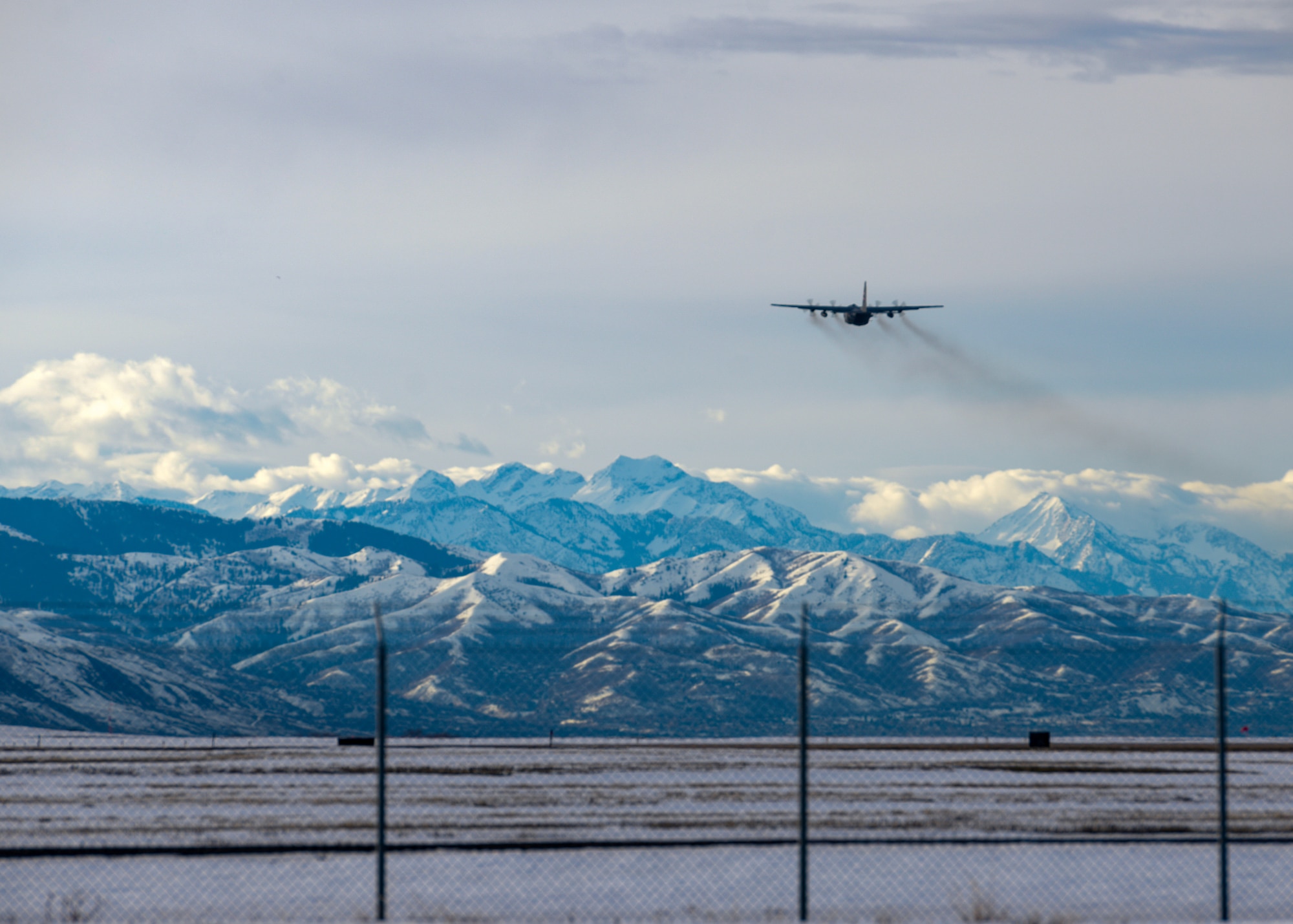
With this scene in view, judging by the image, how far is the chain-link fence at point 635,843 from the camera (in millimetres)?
36469

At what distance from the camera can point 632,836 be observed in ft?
168

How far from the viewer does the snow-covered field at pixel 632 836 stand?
120 feet

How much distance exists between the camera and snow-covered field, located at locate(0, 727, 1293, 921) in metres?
36.6

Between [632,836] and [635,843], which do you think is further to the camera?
[632,836]

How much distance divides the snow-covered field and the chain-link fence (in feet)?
0.60

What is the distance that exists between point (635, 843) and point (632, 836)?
2024 millimetres

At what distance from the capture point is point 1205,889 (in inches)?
1559

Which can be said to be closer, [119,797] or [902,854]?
[902,854]

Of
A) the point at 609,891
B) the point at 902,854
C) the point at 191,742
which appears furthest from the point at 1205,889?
the point at 191,742

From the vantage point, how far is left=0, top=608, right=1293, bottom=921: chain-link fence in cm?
3647

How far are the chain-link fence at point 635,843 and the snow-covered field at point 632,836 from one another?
0.18m

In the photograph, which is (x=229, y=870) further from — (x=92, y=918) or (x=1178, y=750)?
(x=1178, y=750)

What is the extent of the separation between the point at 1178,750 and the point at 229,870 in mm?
105164

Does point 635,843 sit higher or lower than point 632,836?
higher
